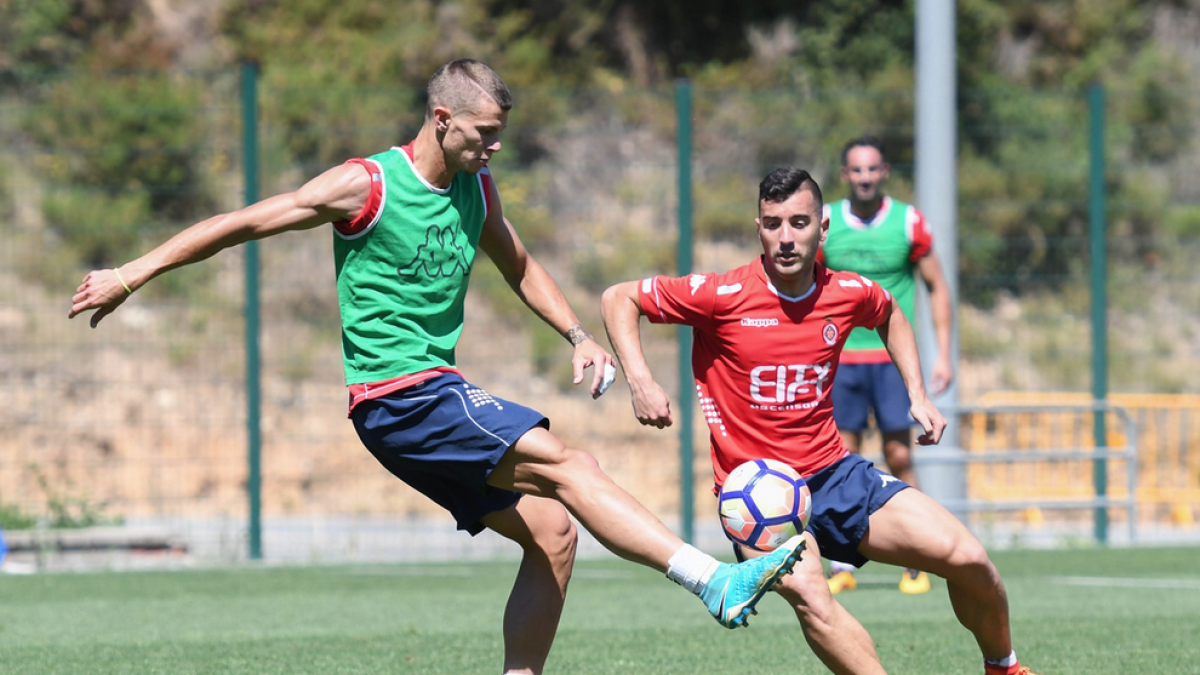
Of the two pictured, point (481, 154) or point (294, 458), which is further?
point (294, 458)

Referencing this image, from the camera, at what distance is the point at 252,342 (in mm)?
10594

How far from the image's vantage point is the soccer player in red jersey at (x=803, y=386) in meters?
4.73

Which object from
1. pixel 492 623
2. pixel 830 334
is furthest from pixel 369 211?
pixel 492 623

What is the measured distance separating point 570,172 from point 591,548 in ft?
19.0

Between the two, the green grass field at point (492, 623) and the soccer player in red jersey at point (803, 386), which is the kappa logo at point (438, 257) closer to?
the soccer player in red jersey at point (803, 386)

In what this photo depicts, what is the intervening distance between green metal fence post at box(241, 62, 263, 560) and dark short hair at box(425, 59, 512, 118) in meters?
5.97

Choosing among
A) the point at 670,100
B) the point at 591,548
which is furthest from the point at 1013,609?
the point at 670,100

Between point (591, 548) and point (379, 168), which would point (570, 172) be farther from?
point (379, 168)

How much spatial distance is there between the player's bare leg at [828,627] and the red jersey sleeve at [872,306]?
1.00 m

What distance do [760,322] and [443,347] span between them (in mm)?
1050

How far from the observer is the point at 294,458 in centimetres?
1377

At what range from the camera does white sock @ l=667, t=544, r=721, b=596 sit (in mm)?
4262

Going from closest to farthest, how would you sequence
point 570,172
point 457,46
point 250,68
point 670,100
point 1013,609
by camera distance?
point 1013,609 < point 250,68 < point 670,100 < point 570,172 < point 457,46

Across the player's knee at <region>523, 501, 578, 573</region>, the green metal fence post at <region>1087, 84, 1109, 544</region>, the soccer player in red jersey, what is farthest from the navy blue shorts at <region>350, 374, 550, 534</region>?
the green metal fence post at <region>1087, 84, 1109, 544</region>
